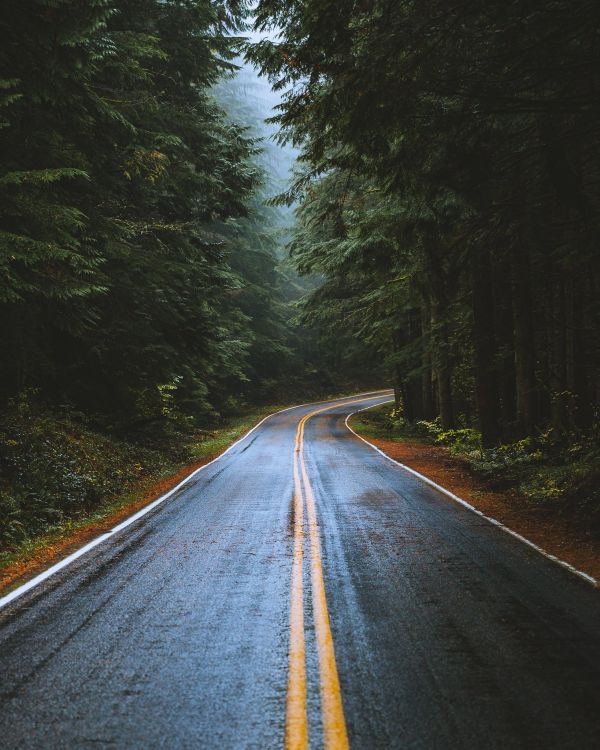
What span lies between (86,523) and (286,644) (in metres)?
6.32

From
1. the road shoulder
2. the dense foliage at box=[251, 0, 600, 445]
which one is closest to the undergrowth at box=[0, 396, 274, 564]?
the road shoulder

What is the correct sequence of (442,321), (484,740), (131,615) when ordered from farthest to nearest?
(442,321), (131,615), (484,740)

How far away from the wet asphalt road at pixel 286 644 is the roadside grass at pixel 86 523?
0.70m

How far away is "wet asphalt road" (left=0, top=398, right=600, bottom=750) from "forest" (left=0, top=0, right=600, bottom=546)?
3244mm

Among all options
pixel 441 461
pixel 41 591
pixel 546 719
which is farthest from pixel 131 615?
pixel 441 461

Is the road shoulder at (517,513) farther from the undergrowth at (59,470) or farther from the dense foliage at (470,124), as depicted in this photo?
the undergrowth at (59,470)

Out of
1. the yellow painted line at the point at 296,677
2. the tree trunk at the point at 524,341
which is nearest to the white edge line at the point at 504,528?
the yellow painted line at the point at 296,677

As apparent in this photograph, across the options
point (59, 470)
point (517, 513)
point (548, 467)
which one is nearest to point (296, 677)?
point (517, 513)

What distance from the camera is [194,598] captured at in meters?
5.10

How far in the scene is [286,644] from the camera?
4070 millimetres

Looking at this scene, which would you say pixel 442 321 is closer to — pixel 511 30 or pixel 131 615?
pixel 511 30

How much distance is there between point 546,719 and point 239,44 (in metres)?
15.7

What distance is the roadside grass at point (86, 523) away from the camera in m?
6.64

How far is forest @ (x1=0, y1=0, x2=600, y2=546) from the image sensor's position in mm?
5824
